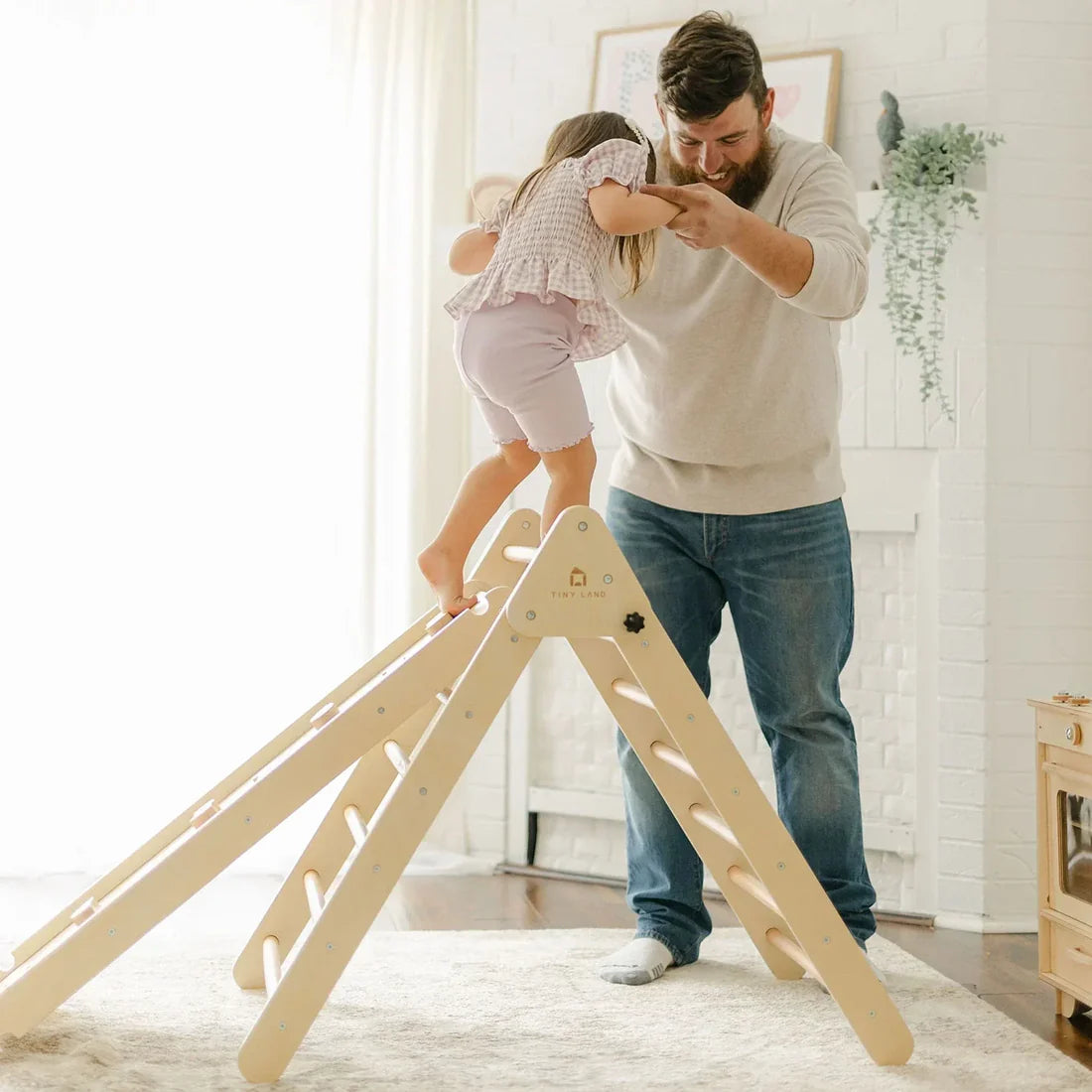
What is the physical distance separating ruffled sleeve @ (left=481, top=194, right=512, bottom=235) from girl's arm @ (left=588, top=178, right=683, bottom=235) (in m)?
0.20

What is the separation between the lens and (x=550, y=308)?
1884mm

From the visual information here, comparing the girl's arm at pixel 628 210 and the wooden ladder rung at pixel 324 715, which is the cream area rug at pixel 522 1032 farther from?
the girl's arm at pixel 628 210

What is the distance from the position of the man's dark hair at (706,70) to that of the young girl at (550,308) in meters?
0.09

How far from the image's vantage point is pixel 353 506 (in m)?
3.26

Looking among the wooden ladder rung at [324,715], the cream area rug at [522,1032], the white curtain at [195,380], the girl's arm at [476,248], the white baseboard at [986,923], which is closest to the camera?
the cream area rug at [522,1032]

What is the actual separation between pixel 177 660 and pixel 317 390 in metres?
0.74

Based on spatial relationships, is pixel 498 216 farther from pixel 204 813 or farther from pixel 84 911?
pixel 84 911

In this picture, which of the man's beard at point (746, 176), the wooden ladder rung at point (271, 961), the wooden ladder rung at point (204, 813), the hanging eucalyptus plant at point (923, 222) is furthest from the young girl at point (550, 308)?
the hanging eucalyptus plant at point (923, 222)

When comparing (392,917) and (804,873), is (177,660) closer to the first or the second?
(392,917)

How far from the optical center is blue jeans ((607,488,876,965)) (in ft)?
6.79

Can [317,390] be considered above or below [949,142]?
below

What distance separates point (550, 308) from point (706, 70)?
1.29 ft

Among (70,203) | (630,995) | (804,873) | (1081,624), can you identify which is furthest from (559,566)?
(70,203)

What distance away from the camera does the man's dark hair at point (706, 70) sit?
1.85 meters
